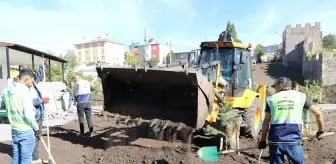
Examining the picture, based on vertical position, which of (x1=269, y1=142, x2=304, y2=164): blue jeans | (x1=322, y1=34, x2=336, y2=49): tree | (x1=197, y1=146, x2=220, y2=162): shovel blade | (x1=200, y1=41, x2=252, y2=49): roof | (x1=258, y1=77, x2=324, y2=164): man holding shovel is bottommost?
(x1=197, y1=146, x2=220, y2=162): shovel blade

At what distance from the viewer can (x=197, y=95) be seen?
22.2 feet

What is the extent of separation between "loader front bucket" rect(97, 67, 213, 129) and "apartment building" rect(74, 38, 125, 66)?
82.2m

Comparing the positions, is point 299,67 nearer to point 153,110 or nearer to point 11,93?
point 153,110

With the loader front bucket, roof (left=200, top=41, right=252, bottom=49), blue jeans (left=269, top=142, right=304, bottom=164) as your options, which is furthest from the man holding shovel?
roof (left=200, top=41, right=252, bottom=49)

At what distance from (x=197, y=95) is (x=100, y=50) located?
89.8m

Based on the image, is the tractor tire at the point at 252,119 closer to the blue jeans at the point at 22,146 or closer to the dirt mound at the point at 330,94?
the blue jeans at the point at 22,146

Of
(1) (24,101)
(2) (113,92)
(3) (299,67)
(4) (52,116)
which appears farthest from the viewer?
(3) (299,67)

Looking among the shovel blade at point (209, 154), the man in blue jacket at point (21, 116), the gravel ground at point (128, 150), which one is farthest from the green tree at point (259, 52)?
the man in blue jacket at point (21, 116)

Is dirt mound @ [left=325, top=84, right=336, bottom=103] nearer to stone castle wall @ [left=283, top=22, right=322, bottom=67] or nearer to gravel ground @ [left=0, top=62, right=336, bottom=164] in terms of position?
stone castle wall @ [left=283, top=22, right=322, bottom=67]

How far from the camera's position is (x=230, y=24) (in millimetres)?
63250

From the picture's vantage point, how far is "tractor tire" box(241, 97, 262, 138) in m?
8.37

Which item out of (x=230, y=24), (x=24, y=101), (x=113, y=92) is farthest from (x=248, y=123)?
(x=230, y=24)

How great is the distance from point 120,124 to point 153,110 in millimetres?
833

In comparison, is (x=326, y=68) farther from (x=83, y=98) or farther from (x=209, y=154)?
(x=209, y=154)
